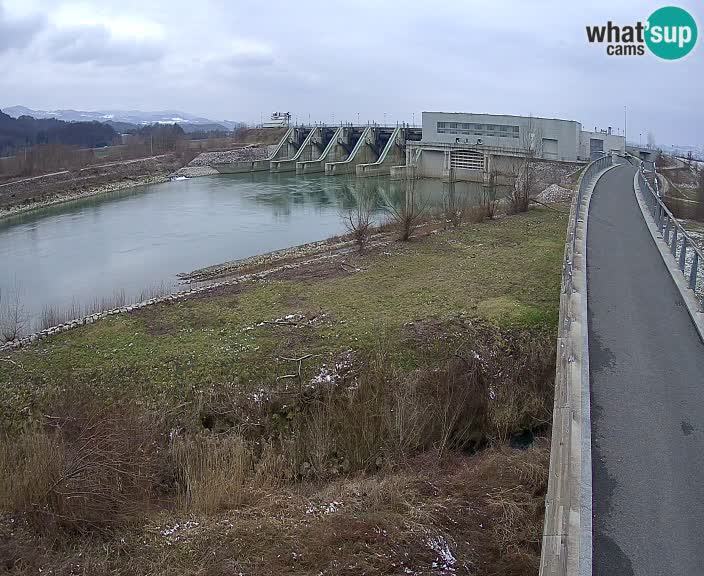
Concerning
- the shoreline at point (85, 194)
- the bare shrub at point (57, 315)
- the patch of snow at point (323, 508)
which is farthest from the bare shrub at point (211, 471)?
the shoreline at point (85, 194)

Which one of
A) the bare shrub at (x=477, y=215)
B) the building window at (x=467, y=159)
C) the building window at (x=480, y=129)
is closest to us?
the bare shrub at (x=477, y=215)

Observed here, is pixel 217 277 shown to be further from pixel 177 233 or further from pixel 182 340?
pixel 177 233

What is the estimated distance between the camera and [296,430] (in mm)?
9656

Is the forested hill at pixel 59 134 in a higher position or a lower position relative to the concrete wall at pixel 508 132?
higher

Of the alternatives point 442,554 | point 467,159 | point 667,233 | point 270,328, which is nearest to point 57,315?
point 270,328

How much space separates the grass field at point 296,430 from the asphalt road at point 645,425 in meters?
1.44

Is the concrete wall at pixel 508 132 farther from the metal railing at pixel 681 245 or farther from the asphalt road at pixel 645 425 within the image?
the asphalt road at pixel 645 425

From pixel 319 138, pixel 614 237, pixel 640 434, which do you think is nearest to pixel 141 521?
pixel 640 434

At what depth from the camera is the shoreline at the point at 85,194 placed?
38844mm

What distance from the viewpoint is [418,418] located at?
9.04 m

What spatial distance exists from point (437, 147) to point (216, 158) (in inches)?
1040

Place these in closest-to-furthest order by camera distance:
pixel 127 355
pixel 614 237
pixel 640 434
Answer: pixel 640 434 → pixel 127 355 → pixel 614 237

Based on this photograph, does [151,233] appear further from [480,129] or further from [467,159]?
[480,129]

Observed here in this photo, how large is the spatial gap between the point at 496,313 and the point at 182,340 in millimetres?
6807
